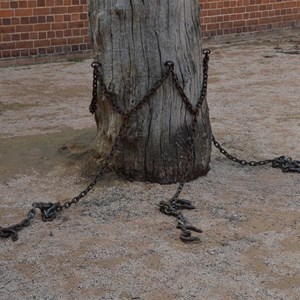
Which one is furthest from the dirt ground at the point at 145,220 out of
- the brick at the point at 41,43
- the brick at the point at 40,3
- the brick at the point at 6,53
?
the brick at the point at 40,3

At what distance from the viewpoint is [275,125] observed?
6844 millimetres

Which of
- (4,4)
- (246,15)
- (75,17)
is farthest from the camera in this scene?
(246,15)

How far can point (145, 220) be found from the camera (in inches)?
176

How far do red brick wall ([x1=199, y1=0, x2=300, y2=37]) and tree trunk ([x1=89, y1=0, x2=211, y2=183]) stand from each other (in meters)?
7.56

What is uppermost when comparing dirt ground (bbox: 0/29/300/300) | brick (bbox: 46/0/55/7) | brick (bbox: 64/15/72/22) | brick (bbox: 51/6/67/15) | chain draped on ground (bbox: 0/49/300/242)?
brick (bbox: 46/0/55/7)

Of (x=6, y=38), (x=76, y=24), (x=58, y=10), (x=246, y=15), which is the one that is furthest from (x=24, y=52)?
(x=246, y=15)

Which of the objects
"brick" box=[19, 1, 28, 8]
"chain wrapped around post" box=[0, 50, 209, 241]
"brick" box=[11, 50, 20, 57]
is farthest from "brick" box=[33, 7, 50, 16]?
"chain wrapped around post" box=[0, 50, 209, 241]

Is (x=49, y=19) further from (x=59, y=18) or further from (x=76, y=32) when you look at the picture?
(x=76, y=32)

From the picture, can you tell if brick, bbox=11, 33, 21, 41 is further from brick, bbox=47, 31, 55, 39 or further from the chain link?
the chain link

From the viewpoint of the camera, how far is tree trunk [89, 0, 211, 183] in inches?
191

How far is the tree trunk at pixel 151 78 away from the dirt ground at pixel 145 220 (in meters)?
0.19

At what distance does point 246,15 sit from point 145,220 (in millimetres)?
9322

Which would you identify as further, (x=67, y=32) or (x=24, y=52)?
(x=67, y=32)

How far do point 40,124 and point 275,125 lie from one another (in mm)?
2394
